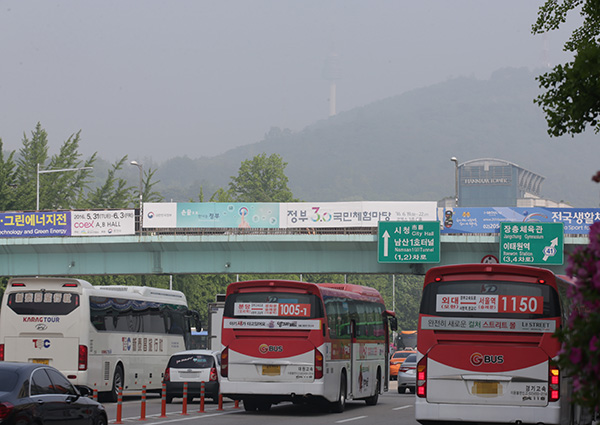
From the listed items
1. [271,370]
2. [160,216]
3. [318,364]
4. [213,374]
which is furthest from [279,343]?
[160,216]

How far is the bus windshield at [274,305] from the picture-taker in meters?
23.0

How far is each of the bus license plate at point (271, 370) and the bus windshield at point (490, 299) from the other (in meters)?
7.10

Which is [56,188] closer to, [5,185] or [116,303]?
[5,185]

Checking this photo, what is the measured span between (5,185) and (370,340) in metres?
50.5

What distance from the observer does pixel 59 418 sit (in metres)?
13.4

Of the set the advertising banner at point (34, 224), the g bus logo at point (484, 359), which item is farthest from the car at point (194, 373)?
the advertising banner at point (34, 224)

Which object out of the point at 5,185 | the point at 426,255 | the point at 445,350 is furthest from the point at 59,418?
the point at 5,185

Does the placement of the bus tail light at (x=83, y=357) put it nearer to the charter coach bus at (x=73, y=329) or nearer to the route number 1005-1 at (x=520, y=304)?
the charter coach bus at (x=73, y=329)

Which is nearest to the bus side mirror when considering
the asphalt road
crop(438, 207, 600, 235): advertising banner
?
the asphalt road

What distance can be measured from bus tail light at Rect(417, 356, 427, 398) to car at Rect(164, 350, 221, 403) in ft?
44.5

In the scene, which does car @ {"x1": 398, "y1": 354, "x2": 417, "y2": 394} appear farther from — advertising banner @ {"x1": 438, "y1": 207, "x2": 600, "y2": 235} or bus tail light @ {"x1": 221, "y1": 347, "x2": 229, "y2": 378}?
bus tail light @ {"x1": 221, "y1": 347, "x2": 229, "y2": 378}

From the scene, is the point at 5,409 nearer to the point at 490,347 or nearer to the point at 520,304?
the point at 490,347

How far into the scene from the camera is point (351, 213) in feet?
177

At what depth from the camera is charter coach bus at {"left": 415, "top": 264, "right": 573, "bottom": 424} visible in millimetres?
15609
